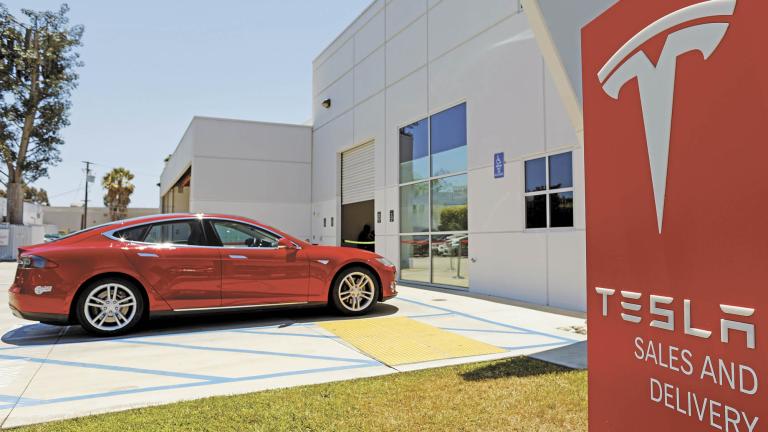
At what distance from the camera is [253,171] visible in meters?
19.5

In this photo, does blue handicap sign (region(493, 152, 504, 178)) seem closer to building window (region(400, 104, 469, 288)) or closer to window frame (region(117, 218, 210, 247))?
building window (region(400, 104, 469, 288))

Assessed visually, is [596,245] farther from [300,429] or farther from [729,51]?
[300,429]

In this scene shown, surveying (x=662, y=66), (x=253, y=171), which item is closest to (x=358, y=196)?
(x=253, y=171)

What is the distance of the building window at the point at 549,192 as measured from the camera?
26.3ft

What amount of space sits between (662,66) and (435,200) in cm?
993

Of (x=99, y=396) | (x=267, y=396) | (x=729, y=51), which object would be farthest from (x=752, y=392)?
(x=99, y=396)

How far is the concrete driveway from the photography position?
3.80 meters

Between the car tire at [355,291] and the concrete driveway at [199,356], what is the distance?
0.23 m

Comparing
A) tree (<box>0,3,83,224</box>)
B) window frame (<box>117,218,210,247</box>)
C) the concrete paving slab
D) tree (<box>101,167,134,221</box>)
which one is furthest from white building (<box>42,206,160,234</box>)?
the concrete paving slab

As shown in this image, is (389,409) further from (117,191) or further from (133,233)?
(117,191)

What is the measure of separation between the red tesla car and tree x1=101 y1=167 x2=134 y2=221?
62.1 m

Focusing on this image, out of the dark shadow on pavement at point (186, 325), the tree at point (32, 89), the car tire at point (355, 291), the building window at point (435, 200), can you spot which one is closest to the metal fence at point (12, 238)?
the tree at point (32, 89)

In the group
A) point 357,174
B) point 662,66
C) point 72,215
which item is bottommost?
point 662,66

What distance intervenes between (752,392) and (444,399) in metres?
2.38
